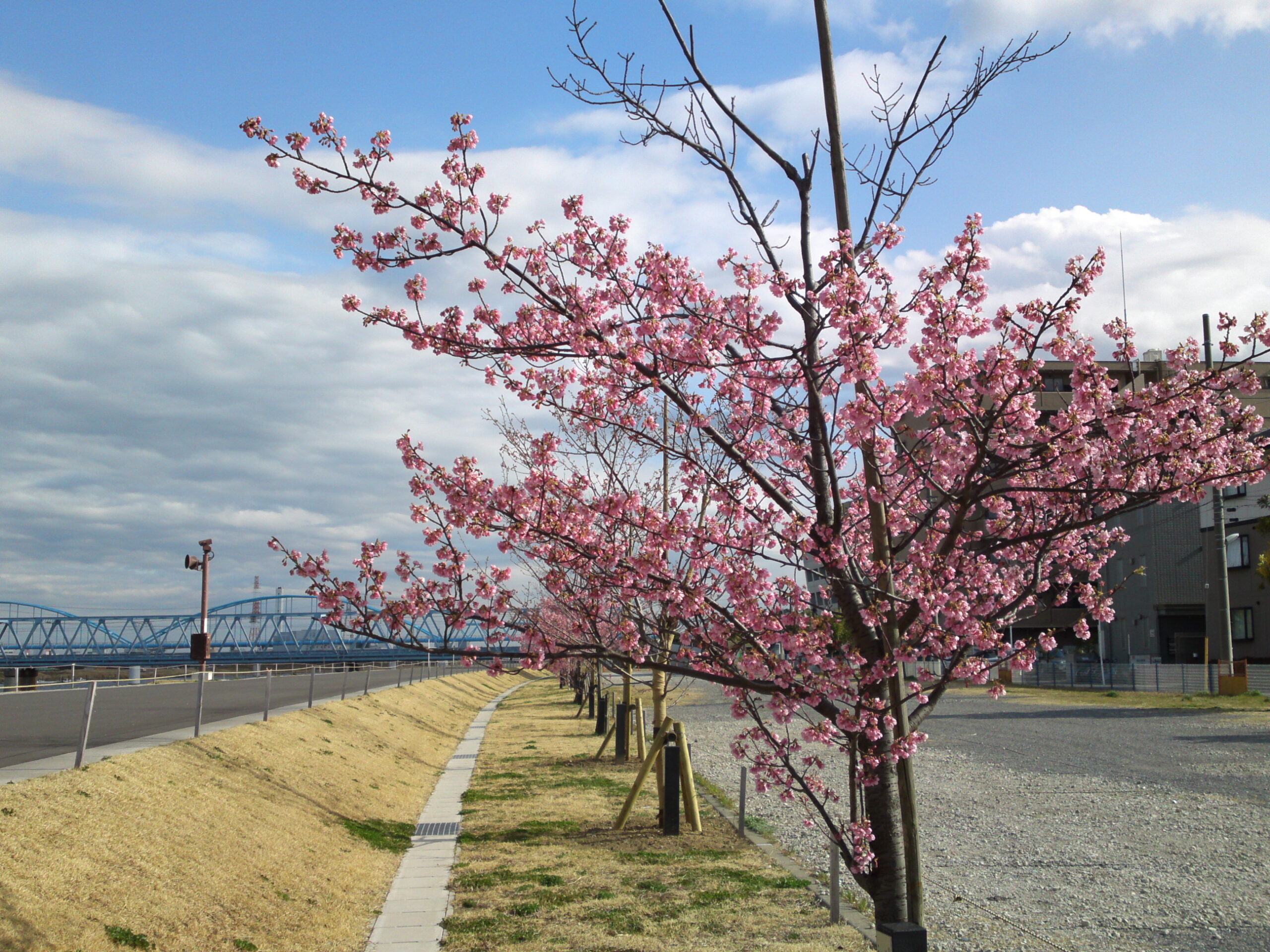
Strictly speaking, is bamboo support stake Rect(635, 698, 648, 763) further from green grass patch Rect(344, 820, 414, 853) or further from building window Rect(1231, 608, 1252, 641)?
building window Rect(1231, 608, 1252, 641)

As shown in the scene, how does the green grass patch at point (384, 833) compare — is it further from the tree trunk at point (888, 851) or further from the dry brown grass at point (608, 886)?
the tree trunk at point (888, 851)

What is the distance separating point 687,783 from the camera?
1364cm

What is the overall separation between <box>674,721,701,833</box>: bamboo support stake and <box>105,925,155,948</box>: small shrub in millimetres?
7278

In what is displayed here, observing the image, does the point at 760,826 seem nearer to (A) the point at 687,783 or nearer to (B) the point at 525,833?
(A) the point at 687,783

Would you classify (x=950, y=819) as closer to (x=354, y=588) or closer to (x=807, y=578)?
(x=807, y=578)

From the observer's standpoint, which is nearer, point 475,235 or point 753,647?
point 753,647

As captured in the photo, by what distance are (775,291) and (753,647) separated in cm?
213

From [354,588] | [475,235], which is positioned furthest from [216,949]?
[475,235]

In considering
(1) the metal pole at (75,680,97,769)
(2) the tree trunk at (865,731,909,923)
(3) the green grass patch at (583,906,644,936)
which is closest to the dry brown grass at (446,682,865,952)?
(3) the green grass patch at (583,906,644,936)

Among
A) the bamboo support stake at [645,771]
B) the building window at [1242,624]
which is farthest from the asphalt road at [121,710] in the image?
the building window at [1242,624]

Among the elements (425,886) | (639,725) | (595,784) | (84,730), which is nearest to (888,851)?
(425,886)

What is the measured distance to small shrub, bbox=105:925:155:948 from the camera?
7172mm

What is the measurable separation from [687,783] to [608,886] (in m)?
3.18

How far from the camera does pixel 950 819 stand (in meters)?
14.5
